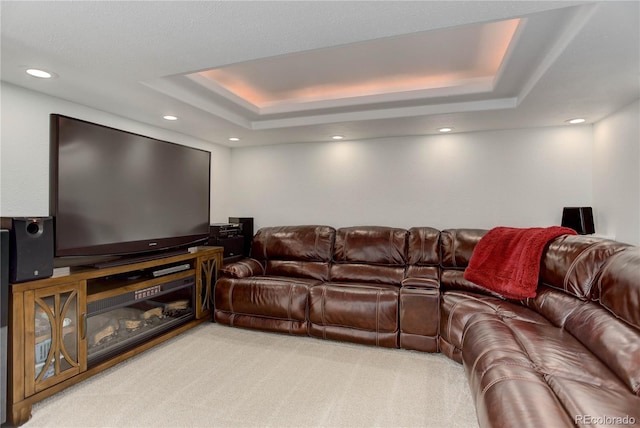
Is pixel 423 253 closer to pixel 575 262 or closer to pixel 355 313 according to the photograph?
pixel 355 313

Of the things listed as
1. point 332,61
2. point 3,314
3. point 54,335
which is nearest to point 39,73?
point 3,314

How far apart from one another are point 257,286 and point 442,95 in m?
2.38

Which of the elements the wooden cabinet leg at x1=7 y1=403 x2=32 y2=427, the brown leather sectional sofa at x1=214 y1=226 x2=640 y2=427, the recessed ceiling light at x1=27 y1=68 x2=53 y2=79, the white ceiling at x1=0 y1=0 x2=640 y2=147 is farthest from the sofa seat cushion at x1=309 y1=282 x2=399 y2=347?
the recessed ceiling light at x1=27 y1=68 x2=53 y2=79

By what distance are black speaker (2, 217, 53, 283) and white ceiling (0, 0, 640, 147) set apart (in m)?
0.94

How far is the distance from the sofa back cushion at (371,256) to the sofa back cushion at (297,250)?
0.14 meters

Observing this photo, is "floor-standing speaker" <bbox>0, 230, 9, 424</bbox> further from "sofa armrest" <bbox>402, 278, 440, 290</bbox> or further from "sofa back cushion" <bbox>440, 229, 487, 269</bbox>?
"sofa back cushion" <bbox>440, 229, 487, 269</bbox>

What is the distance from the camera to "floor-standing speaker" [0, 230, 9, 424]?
1772mm

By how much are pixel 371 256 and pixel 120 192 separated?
240 cm

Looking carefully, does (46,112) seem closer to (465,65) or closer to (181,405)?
(181,405)

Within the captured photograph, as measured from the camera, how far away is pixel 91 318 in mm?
2422

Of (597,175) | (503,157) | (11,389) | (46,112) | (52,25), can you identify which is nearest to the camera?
(52,25)

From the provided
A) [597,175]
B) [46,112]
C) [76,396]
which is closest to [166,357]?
[76,396]

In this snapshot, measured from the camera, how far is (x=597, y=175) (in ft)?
10.5

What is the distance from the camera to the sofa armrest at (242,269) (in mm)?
3395
